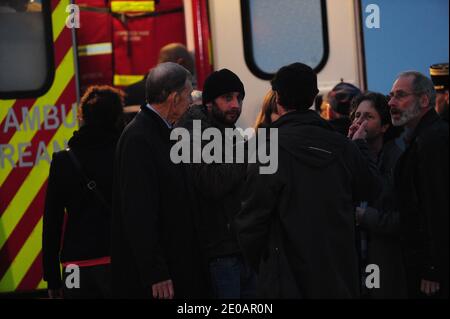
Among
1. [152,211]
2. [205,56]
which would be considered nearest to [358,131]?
[152,211]

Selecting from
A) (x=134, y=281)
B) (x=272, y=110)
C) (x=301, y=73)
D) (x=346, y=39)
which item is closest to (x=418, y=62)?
(x=346, y=39)

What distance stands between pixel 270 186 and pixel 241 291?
0.79 m

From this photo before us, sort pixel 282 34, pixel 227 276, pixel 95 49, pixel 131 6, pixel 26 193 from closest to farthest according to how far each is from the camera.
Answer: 1. pixel 227 276
2. pixel 26 193
3. pixel 282 34
4. pixel 95 49
5. pixel 131 6

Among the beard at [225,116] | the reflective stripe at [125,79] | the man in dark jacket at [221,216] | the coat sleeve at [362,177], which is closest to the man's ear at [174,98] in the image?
the man in dark jacket at [221,216]

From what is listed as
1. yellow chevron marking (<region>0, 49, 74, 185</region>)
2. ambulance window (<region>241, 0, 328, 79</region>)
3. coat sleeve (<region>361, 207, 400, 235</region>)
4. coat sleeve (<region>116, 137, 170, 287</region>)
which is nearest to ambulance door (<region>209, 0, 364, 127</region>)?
ambulance window (<region>241, 0, 328, 79</region>)

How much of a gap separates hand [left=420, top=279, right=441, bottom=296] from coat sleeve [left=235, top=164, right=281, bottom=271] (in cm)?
68

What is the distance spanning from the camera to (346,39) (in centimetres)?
629

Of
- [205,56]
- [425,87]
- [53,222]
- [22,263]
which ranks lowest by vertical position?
[22,263]

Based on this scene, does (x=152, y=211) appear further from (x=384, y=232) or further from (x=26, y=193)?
(x=26, y=193)

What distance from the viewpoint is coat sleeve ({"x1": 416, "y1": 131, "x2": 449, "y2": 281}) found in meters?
4.04

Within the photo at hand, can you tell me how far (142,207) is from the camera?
4.15m

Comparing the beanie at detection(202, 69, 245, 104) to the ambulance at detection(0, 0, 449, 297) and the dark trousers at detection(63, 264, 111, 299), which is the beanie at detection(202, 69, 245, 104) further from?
the ambulance at detection(0, 0, 449, 297)

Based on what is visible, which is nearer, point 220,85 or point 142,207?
point 142,207

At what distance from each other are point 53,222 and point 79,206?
151mm
